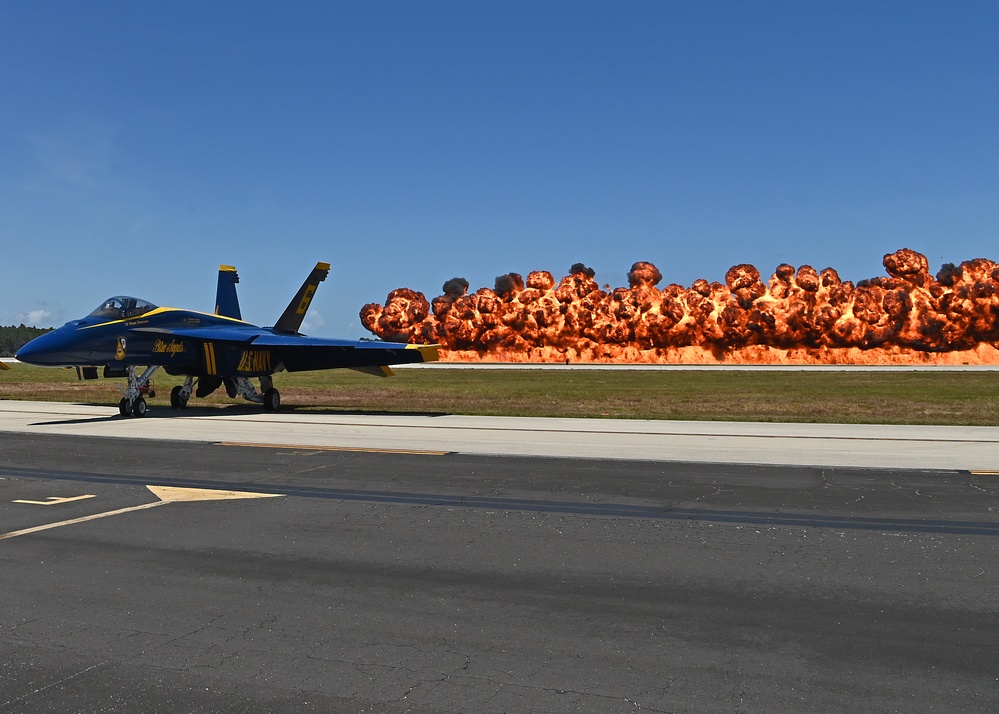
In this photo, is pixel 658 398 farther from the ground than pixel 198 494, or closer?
closer

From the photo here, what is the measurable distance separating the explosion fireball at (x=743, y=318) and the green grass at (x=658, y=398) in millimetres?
65653

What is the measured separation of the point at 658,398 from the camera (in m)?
36.9

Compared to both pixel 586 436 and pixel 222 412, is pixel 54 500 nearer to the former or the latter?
pixel 586 436

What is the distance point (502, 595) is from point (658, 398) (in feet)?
101

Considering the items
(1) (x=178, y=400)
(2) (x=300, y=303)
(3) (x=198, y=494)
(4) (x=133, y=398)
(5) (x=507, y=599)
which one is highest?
(2) (x=300, y=303)

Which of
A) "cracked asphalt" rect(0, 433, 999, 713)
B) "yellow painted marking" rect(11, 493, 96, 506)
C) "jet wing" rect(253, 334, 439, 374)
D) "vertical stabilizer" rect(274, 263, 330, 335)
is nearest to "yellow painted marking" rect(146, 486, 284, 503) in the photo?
"cracked asphalt" rect(0, 433, 999, 713)

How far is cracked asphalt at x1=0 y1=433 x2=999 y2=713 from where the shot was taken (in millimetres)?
5008

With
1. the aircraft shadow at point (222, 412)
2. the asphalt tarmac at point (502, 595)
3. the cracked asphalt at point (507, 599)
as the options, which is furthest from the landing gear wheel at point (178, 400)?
the cracked asphalt at point (507, 599)

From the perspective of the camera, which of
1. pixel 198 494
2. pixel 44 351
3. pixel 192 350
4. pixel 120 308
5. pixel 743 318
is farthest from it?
pixel 743 318

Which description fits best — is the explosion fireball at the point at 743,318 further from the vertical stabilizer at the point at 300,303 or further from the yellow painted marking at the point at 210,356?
the yellow painted marking at the point at 210,356

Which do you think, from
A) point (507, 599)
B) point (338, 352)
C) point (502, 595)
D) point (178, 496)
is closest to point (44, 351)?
point (338, 352)

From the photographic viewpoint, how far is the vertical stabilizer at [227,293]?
36250 mm

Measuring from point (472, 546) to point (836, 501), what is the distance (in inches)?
209

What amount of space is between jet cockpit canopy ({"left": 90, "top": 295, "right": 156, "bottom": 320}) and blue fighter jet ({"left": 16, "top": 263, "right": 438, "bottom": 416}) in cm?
3
